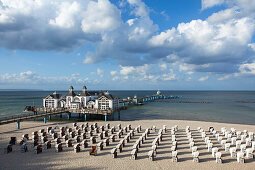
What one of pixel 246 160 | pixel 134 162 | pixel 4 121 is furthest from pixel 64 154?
pixel 4 121

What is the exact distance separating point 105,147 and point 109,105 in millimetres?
20751

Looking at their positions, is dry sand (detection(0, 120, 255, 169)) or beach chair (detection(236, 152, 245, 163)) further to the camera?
beach chair (detection(236, 152, 245, 163))

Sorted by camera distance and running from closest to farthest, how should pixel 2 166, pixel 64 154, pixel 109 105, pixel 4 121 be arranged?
pixel 2 166
pixel 64 154
pixel 4 121
pixel 109 105

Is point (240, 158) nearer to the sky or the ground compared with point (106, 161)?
nearer to the sky

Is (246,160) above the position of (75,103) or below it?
below

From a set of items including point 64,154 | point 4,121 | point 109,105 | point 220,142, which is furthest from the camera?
point 109,105

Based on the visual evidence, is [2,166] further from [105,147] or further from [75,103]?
[75,103]

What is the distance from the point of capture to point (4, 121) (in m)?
25.3

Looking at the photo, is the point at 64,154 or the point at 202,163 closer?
the point at 202,163

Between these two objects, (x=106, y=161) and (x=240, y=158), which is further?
(x=106, y=161)

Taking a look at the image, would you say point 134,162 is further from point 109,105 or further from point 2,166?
point 109,105

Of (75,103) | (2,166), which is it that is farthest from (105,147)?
(75,103)

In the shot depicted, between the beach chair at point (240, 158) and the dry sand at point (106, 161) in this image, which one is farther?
the beach chair at point (240, 158)

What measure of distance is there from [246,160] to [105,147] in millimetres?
11711
